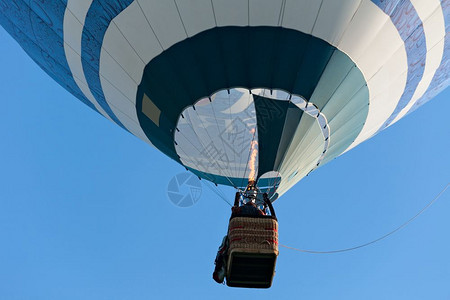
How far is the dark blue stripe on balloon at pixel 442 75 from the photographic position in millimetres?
5734

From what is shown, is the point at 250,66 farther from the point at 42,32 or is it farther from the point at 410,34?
the point at 42,32

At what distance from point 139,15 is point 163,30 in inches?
10.7

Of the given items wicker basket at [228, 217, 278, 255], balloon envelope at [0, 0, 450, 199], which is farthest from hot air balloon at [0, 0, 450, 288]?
wicker basket at [228, 217, 278, 255]

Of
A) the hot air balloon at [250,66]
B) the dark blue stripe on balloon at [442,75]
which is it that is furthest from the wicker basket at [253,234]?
the dark blue stripe on balloon at [442,75]

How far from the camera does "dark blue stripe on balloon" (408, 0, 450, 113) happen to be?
226 inches

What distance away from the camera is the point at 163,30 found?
5328 mm

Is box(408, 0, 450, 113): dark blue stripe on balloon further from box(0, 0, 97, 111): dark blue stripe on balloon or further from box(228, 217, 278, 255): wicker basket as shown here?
box(0, 0, 97, 111): dark blue stripe on balloon

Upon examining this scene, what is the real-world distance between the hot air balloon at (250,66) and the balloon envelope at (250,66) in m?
0.01

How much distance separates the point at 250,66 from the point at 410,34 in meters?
1.68

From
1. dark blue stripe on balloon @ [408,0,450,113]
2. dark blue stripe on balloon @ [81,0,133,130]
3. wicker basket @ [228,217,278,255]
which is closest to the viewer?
wicker basket @ [228,217,278,255]

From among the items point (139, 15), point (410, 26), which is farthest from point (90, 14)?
point (410, 26)

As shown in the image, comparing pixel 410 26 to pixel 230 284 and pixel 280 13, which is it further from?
pixel 230 284

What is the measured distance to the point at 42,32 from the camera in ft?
21.0

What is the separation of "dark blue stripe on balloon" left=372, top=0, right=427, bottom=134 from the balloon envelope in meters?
0.01
